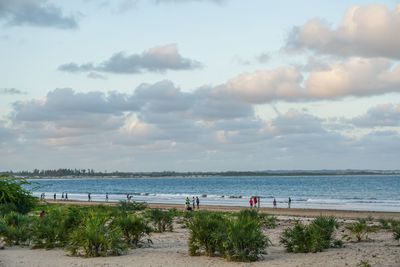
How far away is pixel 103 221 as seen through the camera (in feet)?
60.5

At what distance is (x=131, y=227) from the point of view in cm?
2012

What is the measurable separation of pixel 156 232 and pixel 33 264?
1048 cm

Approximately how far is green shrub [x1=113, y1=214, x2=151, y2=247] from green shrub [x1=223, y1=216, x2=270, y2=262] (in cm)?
429

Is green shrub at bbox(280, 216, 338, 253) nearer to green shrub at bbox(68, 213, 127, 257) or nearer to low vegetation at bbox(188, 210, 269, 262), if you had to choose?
low vegetation at bbox(188, 210, 269, 262)

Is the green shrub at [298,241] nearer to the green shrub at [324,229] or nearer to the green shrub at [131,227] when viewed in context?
the green shrub at [324,229]

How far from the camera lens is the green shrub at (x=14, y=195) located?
2581 cm

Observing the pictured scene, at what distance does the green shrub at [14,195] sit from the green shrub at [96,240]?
800 cm

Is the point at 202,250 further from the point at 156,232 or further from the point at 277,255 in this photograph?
the point at 156,232

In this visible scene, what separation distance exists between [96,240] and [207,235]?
3471mm

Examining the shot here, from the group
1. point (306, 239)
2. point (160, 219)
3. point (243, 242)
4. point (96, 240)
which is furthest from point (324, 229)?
point (160, 219)

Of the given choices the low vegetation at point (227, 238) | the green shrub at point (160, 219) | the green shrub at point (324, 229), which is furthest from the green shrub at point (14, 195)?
the green shrub at point (324, 229)

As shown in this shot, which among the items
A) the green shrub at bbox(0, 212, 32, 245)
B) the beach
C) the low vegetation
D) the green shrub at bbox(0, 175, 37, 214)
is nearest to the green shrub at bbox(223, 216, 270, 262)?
the low vegetation

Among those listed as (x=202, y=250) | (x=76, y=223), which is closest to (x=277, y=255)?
(x=202, y=250)

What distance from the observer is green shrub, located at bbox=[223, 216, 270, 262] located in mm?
16625
